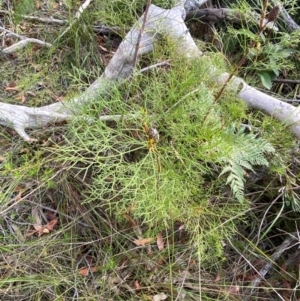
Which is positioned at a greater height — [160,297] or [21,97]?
[21,97]

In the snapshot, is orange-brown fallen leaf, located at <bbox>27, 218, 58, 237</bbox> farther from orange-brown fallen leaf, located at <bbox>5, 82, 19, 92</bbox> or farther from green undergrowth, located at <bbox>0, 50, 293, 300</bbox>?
orange-brown fallen leaf, located at <bbox>5, 82, 19, 92</bbox>

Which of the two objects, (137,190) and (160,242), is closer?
(137,190)

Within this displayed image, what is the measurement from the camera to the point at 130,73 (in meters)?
1.72

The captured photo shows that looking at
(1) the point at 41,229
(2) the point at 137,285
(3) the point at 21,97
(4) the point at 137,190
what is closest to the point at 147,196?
(4) the point at 137,190

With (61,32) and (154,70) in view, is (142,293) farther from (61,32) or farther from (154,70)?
(61,32)

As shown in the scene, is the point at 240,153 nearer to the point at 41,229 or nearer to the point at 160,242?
→ the point at 160,242

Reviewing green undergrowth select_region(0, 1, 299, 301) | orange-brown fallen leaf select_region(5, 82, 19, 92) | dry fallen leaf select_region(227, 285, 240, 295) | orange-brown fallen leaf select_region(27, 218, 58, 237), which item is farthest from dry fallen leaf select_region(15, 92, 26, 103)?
dry fallen leaf select_region(227, 285, 240, 295)

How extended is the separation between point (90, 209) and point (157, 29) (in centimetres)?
77

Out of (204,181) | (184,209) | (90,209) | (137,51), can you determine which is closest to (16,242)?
(90,209)

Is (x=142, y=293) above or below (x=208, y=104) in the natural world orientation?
below

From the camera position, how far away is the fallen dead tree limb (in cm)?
166

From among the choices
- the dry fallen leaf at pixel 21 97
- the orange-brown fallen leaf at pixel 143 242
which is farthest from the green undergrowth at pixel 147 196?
the dry fallen leaf at pixel 21 97

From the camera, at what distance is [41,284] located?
1580mm

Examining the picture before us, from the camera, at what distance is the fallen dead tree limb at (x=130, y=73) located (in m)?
1.66
